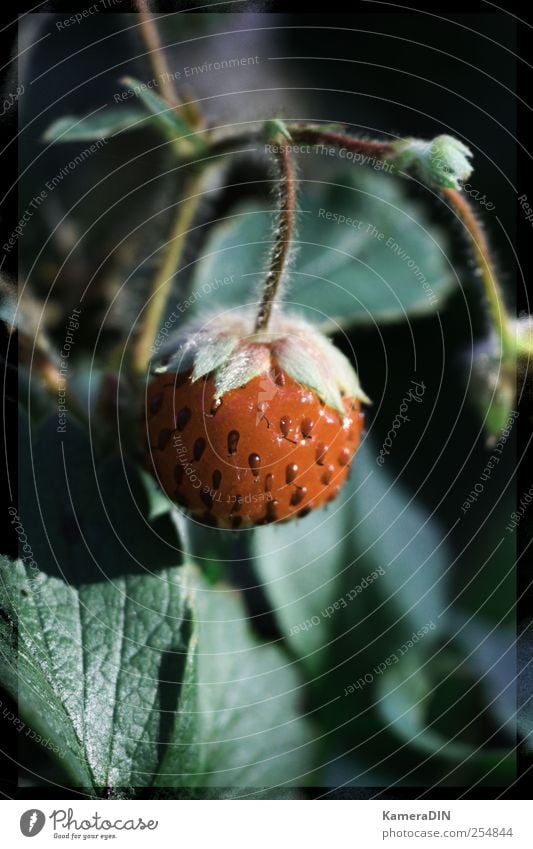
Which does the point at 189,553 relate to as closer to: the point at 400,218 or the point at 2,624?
the point at 2,624

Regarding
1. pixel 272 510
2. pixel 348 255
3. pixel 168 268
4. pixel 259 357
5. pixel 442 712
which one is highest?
pixel 348 255

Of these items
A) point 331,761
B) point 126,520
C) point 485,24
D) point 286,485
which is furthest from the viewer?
point 485,24

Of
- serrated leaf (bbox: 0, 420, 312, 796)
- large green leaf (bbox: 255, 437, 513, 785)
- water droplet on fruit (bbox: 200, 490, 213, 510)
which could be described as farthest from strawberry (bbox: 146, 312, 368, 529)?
large green leaf (bbox: 255, 437, 513, 785)

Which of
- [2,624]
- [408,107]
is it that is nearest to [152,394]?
[2,624]

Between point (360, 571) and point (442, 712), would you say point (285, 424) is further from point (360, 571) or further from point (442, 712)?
point (442, 712)

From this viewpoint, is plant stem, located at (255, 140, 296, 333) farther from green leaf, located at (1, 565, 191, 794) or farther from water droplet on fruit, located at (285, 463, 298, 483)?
green leaf, located at (1, 565, 191, 794)

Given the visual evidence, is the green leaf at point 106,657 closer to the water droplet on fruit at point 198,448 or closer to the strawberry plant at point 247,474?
the strawberry plant at point 247,474

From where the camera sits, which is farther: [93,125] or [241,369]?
[93,125]

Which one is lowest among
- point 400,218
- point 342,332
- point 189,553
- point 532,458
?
point 189,553

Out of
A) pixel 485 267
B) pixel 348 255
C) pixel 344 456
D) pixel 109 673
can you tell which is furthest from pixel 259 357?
pixel 348 255
